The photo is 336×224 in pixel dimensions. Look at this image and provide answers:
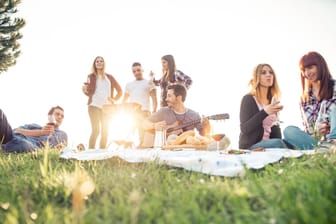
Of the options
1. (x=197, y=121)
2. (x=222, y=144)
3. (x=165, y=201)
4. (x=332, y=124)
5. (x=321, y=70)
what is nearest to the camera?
(x=165, y=201)

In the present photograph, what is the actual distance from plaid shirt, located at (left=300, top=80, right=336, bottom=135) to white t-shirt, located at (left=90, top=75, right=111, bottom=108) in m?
3.58

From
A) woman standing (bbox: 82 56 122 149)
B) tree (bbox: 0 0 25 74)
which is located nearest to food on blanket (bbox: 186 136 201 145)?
woman standing (bbox: 82 56 122 149)

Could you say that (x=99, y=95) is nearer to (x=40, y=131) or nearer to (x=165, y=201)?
(x=40, y=131)

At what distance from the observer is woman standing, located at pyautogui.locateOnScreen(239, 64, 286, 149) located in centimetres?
442

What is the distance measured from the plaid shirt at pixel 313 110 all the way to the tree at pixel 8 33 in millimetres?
12539

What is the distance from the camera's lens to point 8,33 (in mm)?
14852

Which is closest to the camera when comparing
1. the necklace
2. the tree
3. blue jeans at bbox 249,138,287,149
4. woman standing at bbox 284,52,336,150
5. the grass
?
the grass

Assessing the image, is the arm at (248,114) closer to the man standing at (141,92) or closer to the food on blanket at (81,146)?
the food on blanket at (81,146)

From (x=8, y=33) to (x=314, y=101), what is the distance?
13.2 meters

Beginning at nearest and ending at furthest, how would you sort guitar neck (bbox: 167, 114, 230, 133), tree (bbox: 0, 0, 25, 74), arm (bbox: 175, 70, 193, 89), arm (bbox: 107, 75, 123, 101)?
guitar neck (bbox: 167, 114, 230, 133)
arm (bbox: 175, 70, 193, 89)
arm (bbox: 107, 75, 123, 101)
tree (bbox: 0, 0, 25, 74)

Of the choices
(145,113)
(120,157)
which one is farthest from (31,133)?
(120,157)

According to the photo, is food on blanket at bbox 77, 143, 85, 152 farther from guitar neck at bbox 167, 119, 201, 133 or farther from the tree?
the tree

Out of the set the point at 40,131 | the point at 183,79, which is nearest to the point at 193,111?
the point at 183,79

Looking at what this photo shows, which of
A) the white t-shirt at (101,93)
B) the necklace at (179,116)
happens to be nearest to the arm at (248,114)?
the necklace at (179,116)
